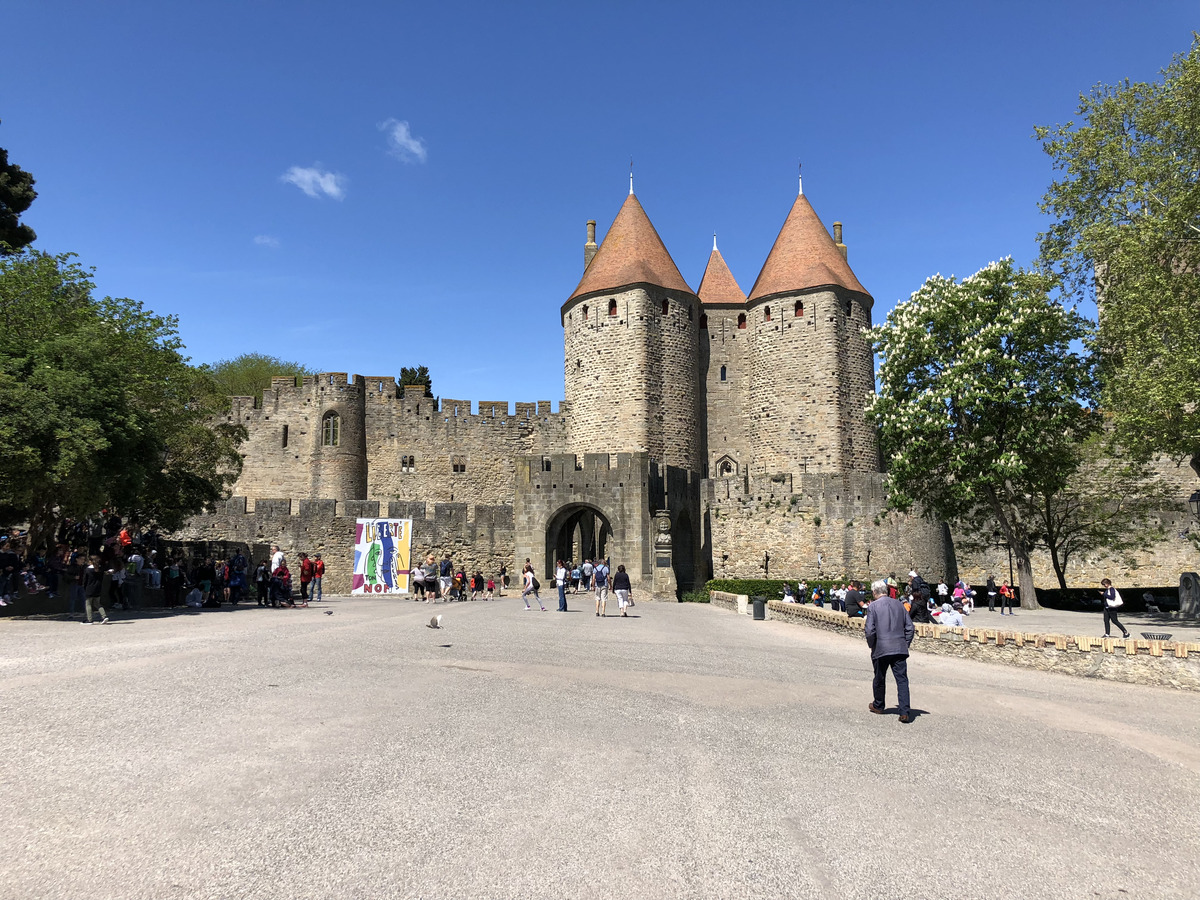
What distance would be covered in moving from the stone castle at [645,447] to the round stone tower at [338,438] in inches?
2.8

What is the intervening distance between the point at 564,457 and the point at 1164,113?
19768 millimetres

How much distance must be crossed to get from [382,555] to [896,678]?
2350cm

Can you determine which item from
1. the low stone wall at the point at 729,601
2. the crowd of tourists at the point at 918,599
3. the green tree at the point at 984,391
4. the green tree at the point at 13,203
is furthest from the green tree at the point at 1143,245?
the green tree at the point at 13,203

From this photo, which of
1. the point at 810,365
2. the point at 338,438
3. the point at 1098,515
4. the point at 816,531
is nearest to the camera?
the point at 1098,515

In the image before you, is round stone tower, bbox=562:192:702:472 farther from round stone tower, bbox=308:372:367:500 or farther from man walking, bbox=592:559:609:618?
man walking, bbox=592:559:609:618

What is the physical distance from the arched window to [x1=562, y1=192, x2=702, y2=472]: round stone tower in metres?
11.4

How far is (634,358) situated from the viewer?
35.0 metres

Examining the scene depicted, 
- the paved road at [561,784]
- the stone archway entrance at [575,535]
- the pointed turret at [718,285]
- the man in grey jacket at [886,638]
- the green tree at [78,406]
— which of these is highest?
the pointed turret at [718,285]

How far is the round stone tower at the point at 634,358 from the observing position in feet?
115

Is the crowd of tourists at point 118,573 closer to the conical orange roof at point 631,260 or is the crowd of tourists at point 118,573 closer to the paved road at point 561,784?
the paved road at point 561,784

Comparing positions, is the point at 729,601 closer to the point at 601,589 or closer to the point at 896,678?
the point at 601,589

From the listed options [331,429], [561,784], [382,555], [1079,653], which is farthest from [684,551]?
[561,784]

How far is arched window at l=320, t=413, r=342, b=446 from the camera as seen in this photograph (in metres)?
38.7

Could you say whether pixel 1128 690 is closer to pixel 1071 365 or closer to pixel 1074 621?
pixel 1074 621
